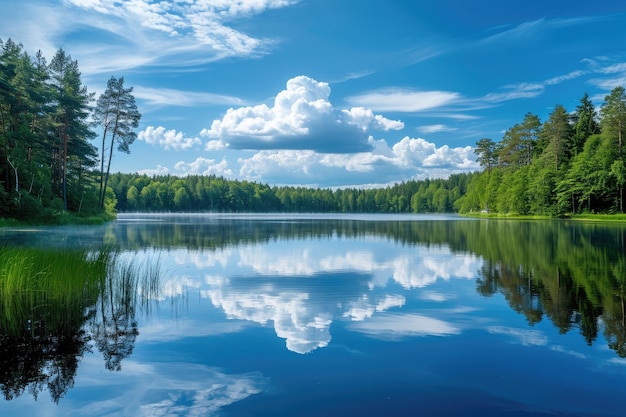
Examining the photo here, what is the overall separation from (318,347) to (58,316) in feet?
19.9

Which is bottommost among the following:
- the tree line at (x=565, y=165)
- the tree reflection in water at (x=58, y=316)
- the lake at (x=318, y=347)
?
the lake at (x=318, y=347)

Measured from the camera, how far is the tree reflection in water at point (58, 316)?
305 inches

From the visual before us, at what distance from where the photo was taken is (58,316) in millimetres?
10852

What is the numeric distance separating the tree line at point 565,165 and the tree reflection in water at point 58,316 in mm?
77593

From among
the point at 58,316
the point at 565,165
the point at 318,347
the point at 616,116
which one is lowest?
the point at 318,347

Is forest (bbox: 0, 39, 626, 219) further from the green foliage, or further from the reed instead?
A: the reed

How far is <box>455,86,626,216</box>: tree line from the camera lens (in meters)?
75.9

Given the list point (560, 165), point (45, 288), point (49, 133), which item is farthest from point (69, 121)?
point (560, 165)

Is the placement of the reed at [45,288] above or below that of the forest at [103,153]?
below

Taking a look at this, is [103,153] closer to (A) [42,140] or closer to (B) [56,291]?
(A) [42,140]

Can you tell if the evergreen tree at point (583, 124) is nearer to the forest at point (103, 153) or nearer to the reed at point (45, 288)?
the forest at point (103, 153)

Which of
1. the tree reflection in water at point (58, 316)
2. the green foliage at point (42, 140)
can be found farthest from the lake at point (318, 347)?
the green foliage at point (42, 140)

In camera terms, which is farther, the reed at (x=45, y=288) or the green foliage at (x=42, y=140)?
the green foliage at (x=42, y=140)

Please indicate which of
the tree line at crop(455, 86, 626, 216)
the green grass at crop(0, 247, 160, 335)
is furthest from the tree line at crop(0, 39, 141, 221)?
the tree line at crop(455, 86, 626, 216)
